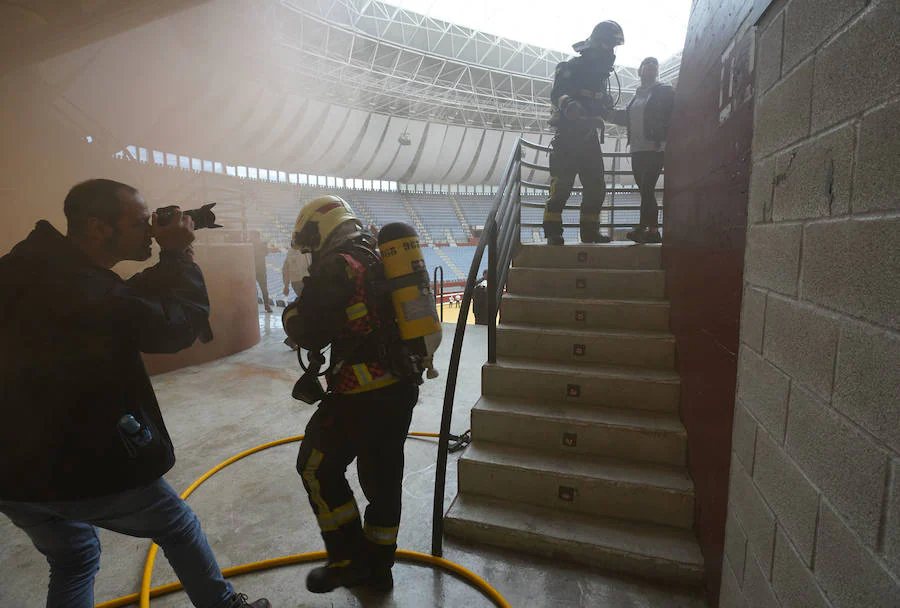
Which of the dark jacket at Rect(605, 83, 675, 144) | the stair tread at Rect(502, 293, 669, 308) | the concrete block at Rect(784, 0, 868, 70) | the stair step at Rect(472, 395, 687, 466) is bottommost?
the stair step at Rect(472, 395, 687, 466)

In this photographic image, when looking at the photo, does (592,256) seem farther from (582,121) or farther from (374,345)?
(374,345)

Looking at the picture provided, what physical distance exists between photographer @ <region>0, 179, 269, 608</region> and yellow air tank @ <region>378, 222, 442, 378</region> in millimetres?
807

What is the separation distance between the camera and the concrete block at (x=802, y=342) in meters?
1.00

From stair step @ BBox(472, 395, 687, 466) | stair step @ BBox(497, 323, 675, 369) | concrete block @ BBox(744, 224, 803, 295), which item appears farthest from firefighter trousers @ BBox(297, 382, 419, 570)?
concrete block @ BBox(744, 224, 803, 295)

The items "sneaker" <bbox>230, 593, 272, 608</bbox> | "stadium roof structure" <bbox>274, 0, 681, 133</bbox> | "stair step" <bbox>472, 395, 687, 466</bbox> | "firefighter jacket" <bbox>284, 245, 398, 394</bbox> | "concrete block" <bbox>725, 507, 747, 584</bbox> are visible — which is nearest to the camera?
"concrete block" <bbox>725, 507, 747, 584</bbox>

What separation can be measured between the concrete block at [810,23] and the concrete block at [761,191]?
288 millimetres

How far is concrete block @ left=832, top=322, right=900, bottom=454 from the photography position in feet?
2.53

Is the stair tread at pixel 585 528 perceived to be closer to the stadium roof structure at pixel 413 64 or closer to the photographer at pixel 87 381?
the photographer at pixel 87 381

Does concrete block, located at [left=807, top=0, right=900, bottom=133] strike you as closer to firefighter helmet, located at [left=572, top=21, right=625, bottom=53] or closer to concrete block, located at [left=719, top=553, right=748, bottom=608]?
concrete block, located at [left=719, top=553, right=748, bottom=608]

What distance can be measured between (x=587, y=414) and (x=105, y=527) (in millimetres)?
2450

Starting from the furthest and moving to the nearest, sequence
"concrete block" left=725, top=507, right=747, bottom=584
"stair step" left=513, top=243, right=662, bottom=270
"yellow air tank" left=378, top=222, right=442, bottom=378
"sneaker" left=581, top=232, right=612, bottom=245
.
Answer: "sneaker" left=581, top=232, right=612, bottom=245, "stair step" left=513, top=243, right=662, bottom=270, "yellow air tank" left=378, top=222, right=442, bottom=378, "concrete block" left=725, top=507, right=747, bottom=584

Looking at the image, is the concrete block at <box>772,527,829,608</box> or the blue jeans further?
the blue jeans

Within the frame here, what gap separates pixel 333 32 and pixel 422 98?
21.9 ft

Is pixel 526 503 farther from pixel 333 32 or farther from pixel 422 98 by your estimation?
pixel 422 98
